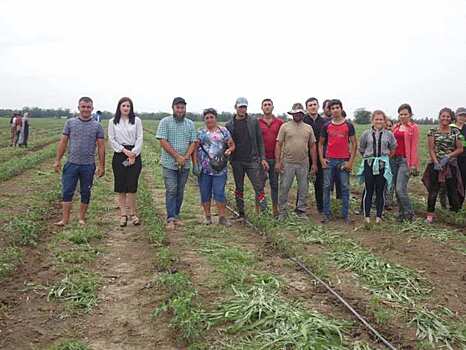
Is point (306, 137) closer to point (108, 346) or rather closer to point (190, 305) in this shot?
point (190, 305)

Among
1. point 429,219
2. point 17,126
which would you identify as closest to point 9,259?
point 429,219

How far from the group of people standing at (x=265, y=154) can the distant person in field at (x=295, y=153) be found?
16 millimetres

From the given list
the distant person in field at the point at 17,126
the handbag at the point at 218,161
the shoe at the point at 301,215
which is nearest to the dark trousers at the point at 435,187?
the shoe at the point at 301,215

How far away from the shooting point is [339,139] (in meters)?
7.96

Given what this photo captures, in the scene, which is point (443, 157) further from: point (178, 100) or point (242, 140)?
point (178, 100)

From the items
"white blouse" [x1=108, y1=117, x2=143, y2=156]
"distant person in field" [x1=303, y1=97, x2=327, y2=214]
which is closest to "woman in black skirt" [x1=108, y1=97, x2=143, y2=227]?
"white blouse" [x1=108, y1=117, x2=143, y2=156]

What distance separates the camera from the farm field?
13.3 ft

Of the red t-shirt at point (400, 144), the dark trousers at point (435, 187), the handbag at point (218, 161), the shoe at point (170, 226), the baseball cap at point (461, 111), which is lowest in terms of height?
the shoe at point (170, 226)

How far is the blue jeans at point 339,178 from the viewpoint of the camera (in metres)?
8.05

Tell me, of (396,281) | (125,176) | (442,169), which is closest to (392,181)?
(442,169)

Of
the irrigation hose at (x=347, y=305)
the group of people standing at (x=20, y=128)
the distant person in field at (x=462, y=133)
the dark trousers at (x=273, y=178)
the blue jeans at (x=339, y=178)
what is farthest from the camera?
the group of people standing at (x=20, y=128)

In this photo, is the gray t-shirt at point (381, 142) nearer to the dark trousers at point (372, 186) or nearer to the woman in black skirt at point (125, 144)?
the dark trousers at point (372, 186)

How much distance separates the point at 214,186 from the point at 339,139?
2077mm

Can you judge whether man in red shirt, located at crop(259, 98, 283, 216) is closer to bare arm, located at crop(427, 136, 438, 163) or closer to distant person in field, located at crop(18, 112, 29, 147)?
bare arm, located at crop(427, 136, 438, 163)
